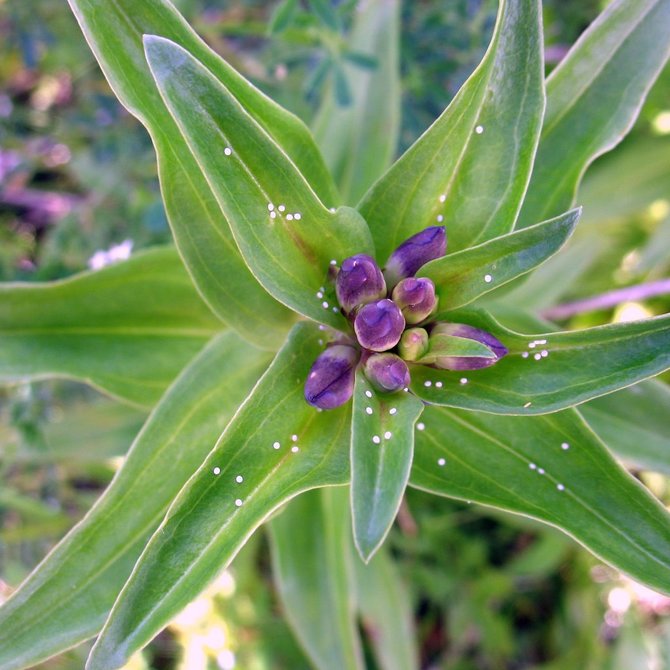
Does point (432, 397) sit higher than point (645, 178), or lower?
higher

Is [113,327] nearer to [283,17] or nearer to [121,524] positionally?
[121,524]

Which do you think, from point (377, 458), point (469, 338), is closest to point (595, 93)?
point (469, 338)

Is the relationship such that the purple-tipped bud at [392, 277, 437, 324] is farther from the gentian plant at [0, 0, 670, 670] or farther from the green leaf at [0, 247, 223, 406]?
the green leaf at [0, 247, 223, 406]

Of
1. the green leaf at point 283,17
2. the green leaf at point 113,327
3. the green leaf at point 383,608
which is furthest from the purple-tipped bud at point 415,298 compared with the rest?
the green leaf at point 383,608

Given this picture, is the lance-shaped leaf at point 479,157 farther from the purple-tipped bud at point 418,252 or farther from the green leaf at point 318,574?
the green leaf at point 318,574

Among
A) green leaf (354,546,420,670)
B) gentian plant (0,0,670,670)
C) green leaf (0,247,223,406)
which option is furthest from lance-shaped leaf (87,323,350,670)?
green leaf (354,546,420,670)

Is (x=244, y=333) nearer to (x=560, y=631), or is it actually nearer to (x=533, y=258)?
(x=533, y=258)

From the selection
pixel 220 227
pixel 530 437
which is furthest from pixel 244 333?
pixel 530 437
